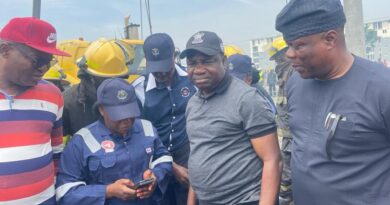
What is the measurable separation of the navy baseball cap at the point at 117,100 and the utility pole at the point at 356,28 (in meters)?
3.65

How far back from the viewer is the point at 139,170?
274 centimetres

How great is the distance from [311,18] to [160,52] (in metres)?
1.62

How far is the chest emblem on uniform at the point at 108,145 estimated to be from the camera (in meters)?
2.65

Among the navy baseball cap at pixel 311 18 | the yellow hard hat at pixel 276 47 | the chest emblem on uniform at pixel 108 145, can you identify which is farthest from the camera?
the yellow hard hat at pixel 276 47

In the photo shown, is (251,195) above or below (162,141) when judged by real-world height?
below

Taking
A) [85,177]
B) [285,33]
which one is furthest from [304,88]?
[85,177]

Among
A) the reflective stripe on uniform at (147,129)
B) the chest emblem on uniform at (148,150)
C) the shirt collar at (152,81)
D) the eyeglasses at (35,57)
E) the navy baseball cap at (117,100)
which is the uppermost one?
the eyeglasses at (35,57)

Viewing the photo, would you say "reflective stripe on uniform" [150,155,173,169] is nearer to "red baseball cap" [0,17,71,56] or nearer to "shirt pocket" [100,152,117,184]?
"shirt pocket" [100,152,117,184]

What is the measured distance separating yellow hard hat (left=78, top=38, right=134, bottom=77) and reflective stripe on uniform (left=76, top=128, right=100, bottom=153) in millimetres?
570

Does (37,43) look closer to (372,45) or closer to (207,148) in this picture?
(207,148)

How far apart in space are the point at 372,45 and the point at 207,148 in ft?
110

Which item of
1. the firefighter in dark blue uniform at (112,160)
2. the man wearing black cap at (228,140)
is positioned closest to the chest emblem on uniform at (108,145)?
the firefighter in dark blue uniform at (112,160)

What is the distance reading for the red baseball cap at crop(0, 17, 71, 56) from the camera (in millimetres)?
2291

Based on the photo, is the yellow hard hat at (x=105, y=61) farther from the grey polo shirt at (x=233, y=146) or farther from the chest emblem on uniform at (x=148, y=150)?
the grey polo shirt at (x=233, y=146)
